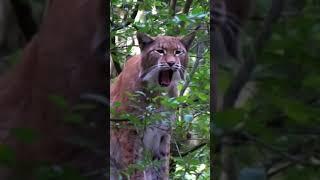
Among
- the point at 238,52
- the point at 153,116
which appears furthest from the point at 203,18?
the point at 238,52

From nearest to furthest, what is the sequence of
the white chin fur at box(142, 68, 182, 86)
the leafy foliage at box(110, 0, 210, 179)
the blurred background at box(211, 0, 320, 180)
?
the blurred background at box(211, 0, 320, 180) → the leafy foliage at box(110, 0, 210, 179) → the white chin fur at box(142, 68, 182, 86)

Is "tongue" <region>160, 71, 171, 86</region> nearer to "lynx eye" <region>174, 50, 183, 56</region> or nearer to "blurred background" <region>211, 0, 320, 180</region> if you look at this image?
"lynx eye" <region>174, 50, 183, 56</region>

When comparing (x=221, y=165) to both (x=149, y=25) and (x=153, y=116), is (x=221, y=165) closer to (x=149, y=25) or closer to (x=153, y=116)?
(x=153, y=116)

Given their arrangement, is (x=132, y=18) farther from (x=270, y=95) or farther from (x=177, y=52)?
(x=270, y=95)

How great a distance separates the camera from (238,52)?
2.43ft

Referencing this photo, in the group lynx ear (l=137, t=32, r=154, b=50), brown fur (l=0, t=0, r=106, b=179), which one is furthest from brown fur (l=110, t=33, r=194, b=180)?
brown fur (l=0, t=0, r=106, b=179)

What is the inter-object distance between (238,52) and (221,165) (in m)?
0.14

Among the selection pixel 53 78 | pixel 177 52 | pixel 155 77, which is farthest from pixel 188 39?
pixel 53 78

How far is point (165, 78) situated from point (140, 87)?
0.31 ft

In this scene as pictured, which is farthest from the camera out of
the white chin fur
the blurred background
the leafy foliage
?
the white chin fur

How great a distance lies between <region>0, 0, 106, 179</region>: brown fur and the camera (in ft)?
2.43

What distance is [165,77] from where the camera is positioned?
71.0 inches

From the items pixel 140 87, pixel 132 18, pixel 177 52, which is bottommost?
pixel 140 87

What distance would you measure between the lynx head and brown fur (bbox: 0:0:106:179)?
3.26ft
